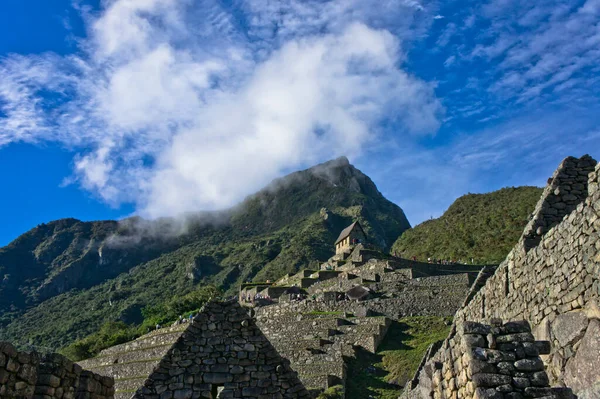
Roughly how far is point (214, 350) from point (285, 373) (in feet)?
3.44

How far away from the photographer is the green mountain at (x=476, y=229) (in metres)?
50.7

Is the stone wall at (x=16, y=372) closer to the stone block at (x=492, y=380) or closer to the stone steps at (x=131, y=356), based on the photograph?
the stone block at (x=492, y=380)

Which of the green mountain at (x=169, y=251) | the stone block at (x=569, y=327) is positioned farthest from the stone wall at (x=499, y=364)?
the green mountain at (x=169, y=251)

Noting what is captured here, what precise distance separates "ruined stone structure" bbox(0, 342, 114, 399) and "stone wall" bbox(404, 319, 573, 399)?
4510mm

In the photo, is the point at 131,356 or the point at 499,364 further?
the point at 131,356

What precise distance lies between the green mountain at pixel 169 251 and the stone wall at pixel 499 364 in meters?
76.7

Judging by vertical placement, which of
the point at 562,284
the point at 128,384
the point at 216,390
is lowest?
the point at 216,390

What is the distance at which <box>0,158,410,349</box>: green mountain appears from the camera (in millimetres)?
93812

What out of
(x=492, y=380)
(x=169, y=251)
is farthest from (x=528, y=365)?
(x=169, y=251)

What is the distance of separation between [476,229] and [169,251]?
107 m

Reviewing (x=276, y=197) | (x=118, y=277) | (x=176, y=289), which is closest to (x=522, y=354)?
(x=176, y=289)

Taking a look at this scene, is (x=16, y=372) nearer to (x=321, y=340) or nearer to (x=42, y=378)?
(x=42, y=378)

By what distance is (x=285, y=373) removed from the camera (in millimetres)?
7570

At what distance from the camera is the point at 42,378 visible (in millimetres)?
6148
